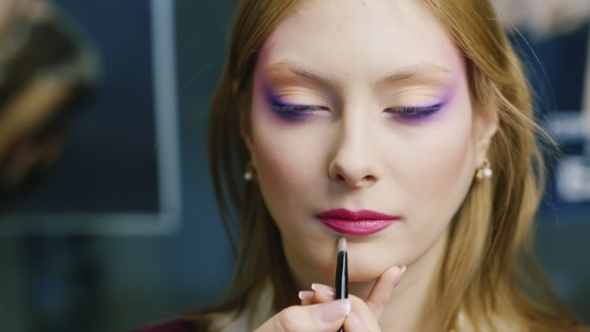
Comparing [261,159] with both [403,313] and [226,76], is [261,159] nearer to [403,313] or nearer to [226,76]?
[226,76]

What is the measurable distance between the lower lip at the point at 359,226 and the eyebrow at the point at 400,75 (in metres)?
0.16

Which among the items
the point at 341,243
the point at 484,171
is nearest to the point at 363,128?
the point at 341,243

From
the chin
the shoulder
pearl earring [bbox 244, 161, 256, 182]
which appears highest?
pearl earring [bbox 244, 161, 256, 182]

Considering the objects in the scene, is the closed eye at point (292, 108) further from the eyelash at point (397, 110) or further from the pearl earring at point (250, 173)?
the pearl earring at point (250, 173)

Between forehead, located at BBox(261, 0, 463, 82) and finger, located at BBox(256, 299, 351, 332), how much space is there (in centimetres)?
26

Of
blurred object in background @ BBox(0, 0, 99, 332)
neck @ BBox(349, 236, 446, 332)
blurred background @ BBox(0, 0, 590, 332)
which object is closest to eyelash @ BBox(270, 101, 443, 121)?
neck @ BBox(349, 236, 446, 332)

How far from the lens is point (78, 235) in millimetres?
1493

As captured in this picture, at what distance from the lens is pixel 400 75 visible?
27.7 inches

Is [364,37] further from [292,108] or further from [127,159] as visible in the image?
[127,159]

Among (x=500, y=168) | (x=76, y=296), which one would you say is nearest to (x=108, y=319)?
(x=76, y=296)

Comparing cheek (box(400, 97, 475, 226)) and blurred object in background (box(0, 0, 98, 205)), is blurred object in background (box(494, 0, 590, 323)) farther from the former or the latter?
blurred object in background (box(0, 0, 98, 205))

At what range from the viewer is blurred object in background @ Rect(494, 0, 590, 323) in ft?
4.31

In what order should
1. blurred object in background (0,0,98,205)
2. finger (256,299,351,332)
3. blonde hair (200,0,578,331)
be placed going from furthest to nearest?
blurred object in background (0,0,98,205) < blonde hair (200,0,578,331) < finger (256,299,351,332)

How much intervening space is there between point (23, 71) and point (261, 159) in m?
0.90
